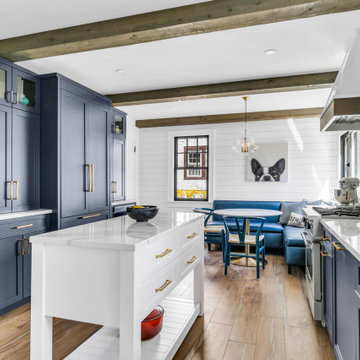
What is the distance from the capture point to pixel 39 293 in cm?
170

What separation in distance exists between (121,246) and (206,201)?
196 inches

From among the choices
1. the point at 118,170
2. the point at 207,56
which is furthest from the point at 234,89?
the point at 118,170

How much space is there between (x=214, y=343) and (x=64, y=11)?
113 inches

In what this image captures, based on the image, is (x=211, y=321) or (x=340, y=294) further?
(x=211, y=321)

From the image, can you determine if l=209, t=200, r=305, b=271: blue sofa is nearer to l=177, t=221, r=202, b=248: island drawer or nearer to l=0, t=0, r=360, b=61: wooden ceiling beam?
l=177, t=221, r=202, b=248: island drawer

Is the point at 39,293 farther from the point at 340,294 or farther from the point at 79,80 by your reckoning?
the point at 79,80

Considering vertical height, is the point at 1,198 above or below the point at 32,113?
below

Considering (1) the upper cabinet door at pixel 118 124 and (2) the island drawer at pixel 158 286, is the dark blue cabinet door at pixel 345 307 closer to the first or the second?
(2) the island drawer at pixel 158 286

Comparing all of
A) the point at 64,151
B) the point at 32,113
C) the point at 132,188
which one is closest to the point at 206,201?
the point at 132,188

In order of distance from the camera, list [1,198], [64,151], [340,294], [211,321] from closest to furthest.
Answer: [340,294]
[211,321]
[1,198]
[64,151]

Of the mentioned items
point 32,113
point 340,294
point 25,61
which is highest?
point 25,61

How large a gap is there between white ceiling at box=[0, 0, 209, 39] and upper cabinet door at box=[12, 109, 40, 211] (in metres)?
0.98

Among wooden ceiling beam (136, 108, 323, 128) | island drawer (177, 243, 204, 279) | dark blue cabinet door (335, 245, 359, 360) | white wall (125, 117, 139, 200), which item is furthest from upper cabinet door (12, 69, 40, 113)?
dark blue cabinet door (335, 245, 359, 360)

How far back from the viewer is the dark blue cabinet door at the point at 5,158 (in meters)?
3.13
